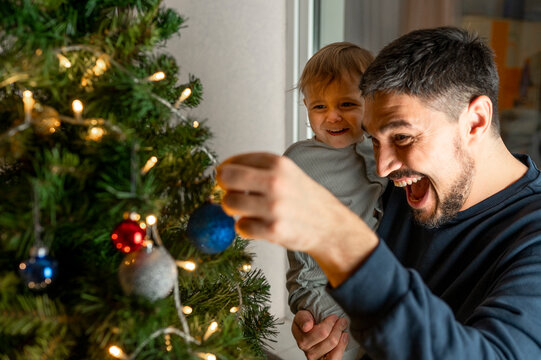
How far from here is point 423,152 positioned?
1011 millimetres

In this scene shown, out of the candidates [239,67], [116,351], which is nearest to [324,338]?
[116,351]

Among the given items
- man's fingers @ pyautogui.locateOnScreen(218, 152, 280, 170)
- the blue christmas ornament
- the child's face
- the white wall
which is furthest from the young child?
the blue christmas ornament

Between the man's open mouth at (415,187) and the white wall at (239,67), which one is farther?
the white wall at (239,67)

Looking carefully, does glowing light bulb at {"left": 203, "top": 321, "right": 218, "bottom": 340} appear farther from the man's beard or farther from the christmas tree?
the man's beard

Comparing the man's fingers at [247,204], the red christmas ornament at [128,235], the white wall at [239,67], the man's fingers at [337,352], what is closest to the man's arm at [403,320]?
the man's fingers at [247,204]

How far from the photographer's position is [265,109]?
174 cm

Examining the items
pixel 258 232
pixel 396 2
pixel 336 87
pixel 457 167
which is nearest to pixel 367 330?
pixel 258 232

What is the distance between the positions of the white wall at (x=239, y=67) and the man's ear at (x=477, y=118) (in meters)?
0.84

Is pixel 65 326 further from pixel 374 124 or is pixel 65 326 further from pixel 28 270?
pixel 374 124

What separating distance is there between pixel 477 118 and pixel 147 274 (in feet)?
2.73

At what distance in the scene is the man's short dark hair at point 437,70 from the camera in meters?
1.00

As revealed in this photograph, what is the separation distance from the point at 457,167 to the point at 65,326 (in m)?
0.86

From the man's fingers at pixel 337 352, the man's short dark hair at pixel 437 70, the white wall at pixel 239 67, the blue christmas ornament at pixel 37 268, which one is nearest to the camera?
the blue christmas ornament at pixel 37 268

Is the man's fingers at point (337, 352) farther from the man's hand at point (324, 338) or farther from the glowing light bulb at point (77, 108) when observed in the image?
the glowing light bulb at point (77, 108)
